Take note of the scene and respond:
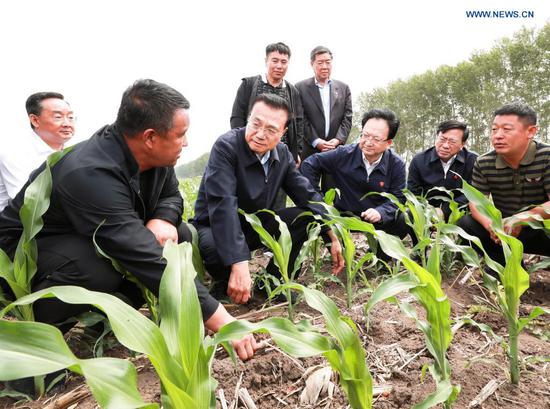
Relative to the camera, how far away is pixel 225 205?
2.26 meters

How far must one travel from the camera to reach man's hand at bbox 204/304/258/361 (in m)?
1.42

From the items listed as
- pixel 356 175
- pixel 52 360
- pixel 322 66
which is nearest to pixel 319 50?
pixel 322 66

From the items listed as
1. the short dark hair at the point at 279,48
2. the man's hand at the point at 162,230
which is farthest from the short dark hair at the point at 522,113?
the man's hand at the point at 162,230

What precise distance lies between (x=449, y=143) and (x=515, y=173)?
90cm

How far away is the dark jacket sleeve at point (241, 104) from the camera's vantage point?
4.06 m

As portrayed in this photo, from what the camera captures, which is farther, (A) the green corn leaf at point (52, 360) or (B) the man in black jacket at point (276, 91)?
(B) the man in black jacket at point (276, 91)

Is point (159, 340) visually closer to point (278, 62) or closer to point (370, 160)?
point (370, 160)

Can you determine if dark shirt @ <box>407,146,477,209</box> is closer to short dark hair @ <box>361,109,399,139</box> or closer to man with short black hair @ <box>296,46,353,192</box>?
short dark hair @ <box>361,109,399,139</box>

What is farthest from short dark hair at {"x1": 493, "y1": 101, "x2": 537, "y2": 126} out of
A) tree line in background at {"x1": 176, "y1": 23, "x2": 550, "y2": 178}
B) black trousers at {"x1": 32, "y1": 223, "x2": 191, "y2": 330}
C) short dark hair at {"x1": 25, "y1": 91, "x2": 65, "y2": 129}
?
tree line in background at {"x1": 176, "y1": 23, "x2": 550, "y2": 178}

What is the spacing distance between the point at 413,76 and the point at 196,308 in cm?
2907

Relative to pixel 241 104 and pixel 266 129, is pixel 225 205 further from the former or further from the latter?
pixel 241 104

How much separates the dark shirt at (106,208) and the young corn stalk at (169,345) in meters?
0.38

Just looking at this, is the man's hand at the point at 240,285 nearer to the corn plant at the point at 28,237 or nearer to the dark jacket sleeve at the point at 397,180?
the corn plant at the point at 28,237

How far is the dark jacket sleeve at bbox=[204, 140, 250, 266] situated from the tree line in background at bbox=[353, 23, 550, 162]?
21197 millimetres
